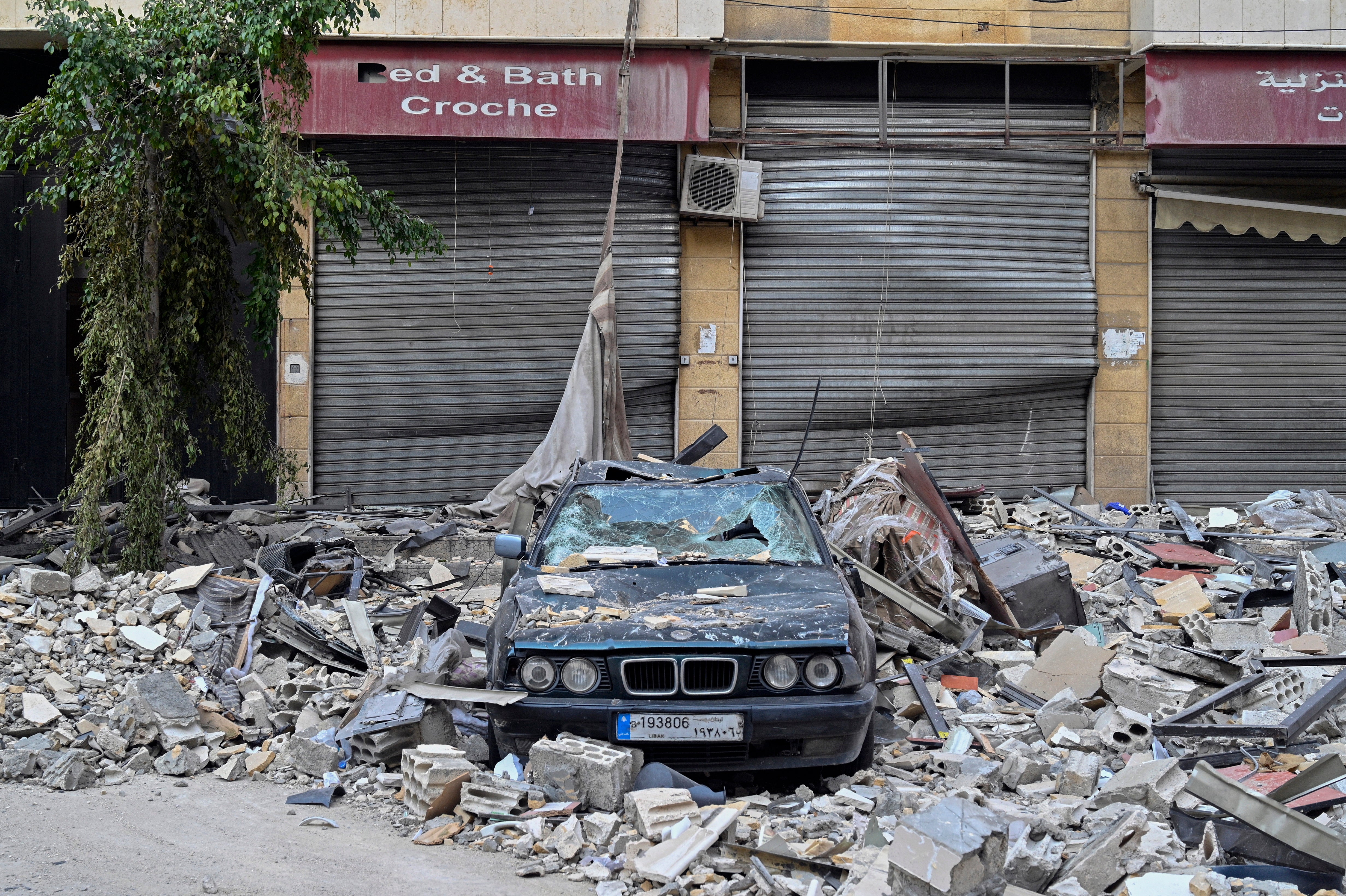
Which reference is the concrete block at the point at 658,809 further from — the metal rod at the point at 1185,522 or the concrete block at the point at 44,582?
the metal rod at the point at 1185,522

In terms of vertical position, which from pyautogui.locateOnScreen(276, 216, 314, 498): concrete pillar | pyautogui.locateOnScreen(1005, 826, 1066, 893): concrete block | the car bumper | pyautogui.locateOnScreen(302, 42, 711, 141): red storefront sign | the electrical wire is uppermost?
the electrical wire

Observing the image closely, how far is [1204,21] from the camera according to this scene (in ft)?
36.9

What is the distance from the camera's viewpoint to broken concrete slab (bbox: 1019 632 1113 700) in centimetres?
623

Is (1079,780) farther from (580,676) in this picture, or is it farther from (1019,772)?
(580,676)

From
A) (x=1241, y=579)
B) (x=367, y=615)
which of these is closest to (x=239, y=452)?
(x=367, y=615)

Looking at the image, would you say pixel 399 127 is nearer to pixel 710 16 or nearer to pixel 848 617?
pixel 710 16

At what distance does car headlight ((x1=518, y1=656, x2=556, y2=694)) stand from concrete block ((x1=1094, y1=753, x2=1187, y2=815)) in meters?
2.17

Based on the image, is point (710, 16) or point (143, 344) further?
point (710, 16)

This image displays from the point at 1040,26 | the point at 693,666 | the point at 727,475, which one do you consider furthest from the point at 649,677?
the point at 1040,26

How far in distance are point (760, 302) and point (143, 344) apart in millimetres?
6064

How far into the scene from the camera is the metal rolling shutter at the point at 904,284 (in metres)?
11.9

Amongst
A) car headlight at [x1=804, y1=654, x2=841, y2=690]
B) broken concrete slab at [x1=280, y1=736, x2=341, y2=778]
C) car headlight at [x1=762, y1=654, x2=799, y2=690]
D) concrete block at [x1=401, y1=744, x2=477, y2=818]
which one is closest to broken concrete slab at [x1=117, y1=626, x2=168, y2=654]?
broken concrete slab at [x1=280, y1=736, x2=341, y2=778]

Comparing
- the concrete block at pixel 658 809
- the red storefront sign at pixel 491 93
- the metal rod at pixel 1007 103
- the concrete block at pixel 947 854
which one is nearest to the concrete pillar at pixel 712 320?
the red storefront sign at pixel 491 93

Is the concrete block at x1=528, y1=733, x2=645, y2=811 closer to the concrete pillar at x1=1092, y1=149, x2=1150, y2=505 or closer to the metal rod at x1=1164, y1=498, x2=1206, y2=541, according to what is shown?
the metal rod at x1=1164, y1=498, x2=1206, y2=541
